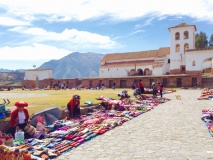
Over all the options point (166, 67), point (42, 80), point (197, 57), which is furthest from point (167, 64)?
point (42, 80)

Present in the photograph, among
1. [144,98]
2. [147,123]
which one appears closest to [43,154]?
[147,123]

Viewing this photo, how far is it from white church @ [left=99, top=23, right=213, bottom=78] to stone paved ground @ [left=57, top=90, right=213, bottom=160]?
1350 inches

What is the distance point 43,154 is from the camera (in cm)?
631

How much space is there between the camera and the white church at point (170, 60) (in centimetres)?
4278

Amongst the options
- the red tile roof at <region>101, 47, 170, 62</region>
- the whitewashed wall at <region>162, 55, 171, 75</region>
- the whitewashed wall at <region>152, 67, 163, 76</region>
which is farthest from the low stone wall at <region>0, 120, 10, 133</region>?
A: the red tile roof at <region>101, 47, 170, 62</region>

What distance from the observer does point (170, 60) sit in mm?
49156

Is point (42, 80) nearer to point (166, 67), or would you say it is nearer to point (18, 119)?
point (166, 67)

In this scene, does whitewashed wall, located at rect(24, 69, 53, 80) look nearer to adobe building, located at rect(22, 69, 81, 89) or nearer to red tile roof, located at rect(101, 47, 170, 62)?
adobe building, located at rect(22, 69, 81, 89)

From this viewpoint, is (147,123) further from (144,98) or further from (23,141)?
(144,98)

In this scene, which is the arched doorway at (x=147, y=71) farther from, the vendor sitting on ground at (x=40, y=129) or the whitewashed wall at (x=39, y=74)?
the vendor sitting on ground at (x=40, y=129)

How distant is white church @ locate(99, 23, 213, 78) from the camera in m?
42.8

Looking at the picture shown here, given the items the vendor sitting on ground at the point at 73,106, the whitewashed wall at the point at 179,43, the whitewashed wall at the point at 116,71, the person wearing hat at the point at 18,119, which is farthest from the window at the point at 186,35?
the person wearing hat at the point at 18,119

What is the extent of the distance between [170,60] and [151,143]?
143 ft

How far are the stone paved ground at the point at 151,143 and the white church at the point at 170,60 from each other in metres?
34.3
